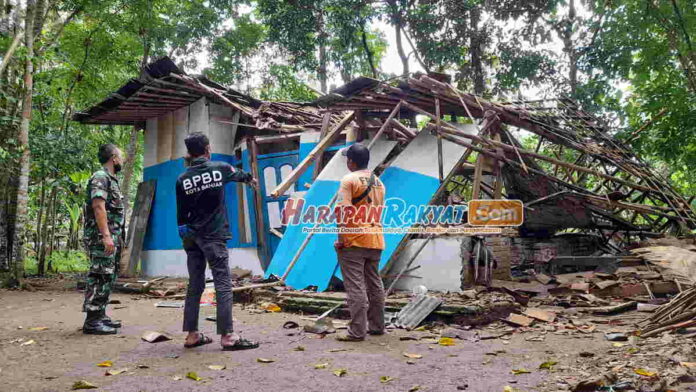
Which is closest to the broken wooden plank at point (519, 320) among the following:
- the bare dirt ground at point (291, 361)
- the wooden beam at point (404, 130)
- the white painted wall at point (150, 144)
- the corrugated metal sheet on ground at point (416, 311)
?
the bare dirt ground at point (291, 361)

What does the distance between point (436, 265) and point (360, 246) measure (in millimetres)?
2452

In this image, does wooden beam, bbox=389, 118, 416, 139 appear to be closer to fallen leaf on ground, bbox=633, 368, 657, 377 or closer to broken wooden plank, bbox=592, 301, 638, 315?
broken wooden plank, bbox=592, 301, 638, 315

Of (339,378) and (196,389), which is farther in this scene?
(339,378)

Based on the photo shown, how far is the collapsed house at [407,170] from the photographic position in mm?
7074

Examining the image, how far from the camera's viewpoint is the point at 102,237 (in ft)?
15.6

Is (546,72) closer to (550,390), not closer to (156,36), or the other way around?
(156,36)

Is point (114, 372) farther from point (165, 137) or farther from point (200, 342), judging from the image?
point (165, 137)

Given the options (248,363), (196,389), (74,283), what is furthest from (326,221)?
(74,283)

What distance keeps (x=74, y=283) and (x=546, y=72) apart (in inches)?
471

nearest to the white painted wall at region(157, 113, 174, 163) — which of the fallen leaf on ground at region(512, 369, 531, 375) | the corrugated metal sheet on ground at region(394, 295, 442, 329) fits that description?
the corrugated metal sheet on ground at region(394, 295, 442, 329)

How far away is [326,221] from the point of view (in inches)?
297

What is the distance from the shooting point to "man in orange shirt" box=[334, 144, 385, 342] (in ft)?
15.0

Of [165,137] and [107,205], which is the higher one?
[165,137]

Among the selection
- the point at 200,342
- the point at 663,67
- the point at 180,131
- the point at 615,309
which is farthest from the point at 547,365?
the point at 180,131
